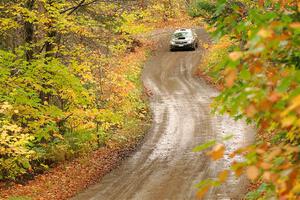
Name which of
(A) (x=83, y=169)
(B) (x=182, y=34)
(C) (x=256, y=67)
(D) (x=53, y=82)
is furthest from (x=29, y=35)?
(B) (x=182, y=34)

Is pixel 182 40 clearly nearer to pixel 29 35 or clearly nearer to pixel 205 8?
pixel 205 8

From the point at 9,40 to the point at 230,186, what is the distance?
10.1m

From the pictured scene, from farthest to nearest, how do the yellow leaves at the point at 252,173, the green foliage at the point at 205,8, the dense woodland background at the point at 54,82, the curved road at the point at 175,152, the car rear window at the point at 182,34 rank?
the car rear window at the point at 182,34, the green foliage at the point at 205,8, the curved road at the point at 175,152, the dense woodland background at the point at 54,82, the yellow leaves at the point at 252,173

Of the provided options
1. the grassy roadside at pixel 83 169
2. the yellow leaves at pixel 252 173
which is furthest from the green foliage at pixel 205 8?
the grassy roadside at pixel 83 169

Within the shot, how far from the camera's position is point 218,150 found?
294 cm

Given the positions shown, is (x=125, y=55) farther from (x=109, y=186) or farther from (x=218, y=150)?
(x=218, y=150)

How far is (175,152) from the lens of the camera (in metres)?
17.0

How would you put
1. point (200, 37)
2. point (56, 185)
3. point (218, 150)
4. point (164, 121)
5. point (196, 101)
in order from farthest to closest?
point (200, 37) → point (196, 101) → point (164, 121) → point (56, 185) → point (218, 150)

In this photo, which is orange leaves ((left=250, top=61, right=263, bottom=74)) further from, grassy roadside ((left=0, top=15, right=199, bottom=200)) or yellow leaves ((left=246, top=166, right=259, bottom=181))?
grassy roadside ((left=0, top=15, right=199, bottom=200))

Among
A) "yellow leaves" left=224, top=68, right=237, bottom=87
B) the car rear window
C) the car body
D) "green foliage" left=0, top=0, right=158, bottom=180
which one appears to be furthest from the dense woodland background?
the car body

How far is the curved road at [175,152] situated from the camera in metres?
13.0

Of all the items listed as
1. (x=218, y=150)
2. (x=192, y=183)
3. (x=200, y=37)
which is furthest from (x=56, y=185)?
(x=200, y=37)

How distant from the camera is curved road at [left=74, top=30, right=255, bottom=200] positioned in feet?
42.5

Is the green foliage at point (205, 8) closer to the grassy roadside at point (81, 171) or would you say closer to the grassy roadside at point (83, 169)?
the grassy roadside at point (83, 169)
